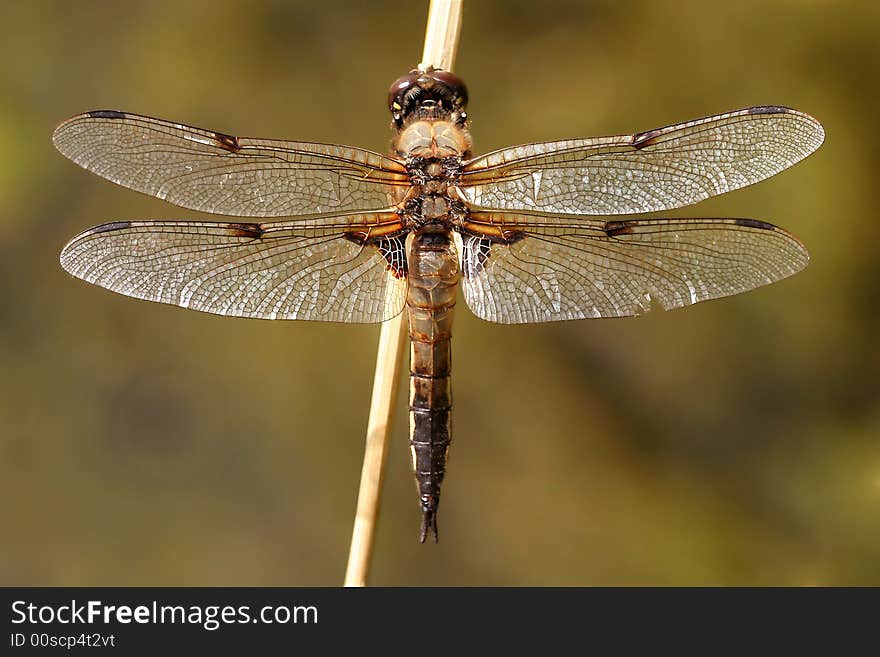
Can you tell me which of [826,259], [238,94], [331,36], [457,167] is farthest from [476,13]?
[826,259]

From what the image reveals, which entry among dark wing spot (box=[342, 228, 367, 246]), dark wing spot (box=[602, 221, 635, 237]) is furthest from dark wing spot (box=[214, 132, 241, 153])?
dark wing spot (box=[602, 221, 635, 237])

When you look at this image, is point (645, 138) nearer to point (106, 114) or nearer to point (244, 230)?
point (244, 230)

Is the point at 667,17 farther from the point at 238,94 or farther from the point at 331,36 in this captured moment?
the point at 238,94

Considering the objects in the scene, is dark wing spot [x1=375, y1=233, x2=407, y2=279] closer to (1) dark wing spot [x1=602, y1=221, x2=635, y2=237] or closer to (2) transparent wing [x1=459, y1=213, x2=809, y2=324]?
(2) transparent wing [x1=459, y1=213, x2=809, y2=324]

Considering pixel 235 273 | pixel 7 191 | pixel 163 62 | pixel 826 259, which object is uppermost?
pixel 163 62

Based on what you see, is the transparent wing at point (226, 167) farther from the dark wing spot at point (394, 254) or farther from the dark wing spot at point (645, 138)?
the dark wing spot at point (645, 138)

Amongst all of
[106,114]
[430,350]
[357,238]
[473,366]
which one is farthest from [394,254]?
[473,366]

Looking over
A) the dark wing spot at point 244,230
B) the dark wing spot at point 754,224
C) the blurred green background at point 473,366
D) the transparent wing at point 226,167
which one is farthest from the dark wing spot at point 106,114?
the dark wing spot at point 754,224
